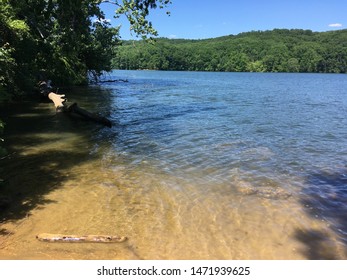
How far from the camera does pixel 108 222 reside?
21.6 ft

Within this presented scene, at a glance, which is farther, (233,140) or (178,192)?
(233,140)

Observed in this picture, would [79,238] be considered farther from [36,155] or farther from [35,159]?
[36,155]

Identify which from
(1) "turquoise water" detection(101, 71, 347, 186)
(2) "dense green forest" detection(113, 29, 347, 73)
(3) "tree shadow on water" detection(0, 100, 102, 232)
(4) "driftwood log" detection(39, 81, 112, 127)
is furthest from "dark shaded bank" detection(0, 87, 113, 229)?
(2) "dense green forest" detection(113, 29, 347, 73)

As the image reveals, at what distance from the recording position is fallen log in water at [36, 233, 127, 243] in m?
5.78

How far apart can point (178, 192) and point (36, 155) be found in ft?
18.7

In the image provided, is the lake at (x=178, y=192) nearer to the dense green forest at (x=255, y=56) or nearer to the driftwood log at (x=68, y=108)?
the driftwood log at (x=68, y=108)

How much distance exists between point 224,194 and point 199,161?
2.80m

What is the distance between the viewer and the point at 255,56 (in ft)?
538

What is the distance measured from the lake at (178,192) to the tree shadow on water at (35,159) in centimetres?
4

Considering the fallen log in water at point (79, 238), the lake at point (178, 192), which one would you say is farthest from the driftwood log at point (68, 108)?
the fallen log in water at point (79, 238)

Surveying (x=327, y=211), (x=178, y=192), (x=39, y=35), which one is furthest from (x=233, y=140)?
(x=39, y=35)

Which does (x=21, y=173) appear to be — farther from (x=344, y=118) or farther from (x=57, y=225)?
(x=344, y=118)

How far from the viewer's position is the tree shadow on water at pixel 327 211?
5.77 m
